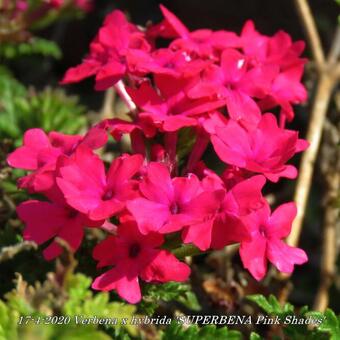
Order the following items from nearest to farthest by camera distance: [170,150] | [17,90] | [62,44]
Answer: [170,150] → [17,90] → [62,44]

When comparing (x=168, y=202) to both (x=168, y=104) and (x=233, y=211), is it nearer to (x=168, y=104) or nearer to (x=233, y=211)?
(x=233, y=211)

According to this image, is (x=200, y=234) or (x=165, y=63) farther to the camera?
(x=165, y=63)

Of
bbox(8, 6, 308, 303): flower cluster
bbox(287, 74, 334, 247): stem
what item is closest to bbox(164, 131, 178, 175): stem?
bbox(8, 6, 308, 303): flower cluster

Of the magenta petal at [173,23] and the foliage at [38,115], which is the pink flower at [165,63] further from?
the foliage at [38,115]

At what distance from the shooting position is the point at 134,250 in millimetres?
1199

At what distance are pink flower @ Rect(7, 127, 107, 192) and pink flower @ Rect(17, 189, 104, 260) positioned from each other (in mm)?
36

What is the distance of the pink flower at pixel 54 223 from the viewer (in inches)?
46.6

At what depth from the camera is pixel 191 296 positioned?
5.38 feet

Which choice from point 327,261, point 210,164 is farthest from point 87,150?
point 210,164

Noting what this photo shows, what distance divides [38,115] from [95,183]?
3.06ft

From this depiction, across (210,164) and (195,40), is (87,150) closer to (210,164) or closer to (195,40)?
(195,40)

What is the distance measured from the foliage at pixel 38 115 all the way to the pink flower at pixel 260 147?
2.86ft

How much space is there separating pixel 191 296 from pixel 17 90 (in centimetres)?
114

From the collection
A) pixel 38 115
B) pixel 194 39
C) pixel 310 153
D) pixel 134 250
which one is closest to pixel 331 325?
pixel 134 250
